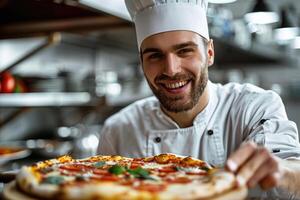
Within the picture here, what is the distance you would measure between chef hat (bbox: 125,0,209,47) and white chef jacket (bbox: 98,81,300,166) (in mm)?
351

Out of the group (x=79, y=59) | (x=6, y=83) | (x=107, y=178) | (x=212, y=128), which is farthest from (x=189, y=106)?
(x=79, y=59)

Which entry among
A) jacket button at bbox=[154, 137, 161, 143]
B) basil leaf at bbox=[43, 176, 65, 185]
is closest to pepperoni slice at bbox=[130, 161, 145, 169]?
basil leaf at bbox=[43, 176, 65, 185]

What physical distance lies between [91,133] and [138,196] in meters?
2.94

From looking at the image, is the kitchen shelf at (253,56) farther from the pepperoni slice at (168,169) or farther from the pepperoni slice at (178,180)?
the pepperoni slice at (178,180)

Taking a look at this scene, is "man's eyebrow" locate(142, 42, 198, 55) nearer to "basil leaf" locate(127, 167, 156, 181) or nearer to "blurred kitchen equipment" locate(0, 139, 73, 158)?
"basil leaf" locate(127, 167, 156, 181)

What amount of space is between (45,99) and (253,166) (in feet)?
9.00

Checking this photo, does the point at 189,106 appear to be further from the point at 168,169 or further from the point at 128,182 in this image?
the point at 128,182

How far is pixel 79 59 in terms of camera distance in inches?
198

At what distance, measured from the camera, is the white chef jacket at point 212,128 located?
6.34 feet

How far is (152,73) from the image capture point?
6.37 ft

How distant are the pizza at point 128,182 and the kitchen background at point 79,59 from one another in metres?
0.77

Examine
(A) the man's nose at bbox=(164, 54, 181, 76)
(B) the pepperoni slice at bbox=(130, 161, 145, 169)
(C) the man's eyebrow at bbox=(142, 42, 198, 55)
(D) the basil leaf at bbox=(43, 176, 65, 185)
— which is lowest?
(B) the pepperoni slice at bbox=(130, 161, 145, 169)

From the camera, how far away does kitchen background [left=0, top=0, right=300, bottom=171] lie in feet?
8.13

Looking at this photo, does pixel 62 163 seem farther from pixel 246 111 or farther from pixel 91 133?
pixel 91 133
